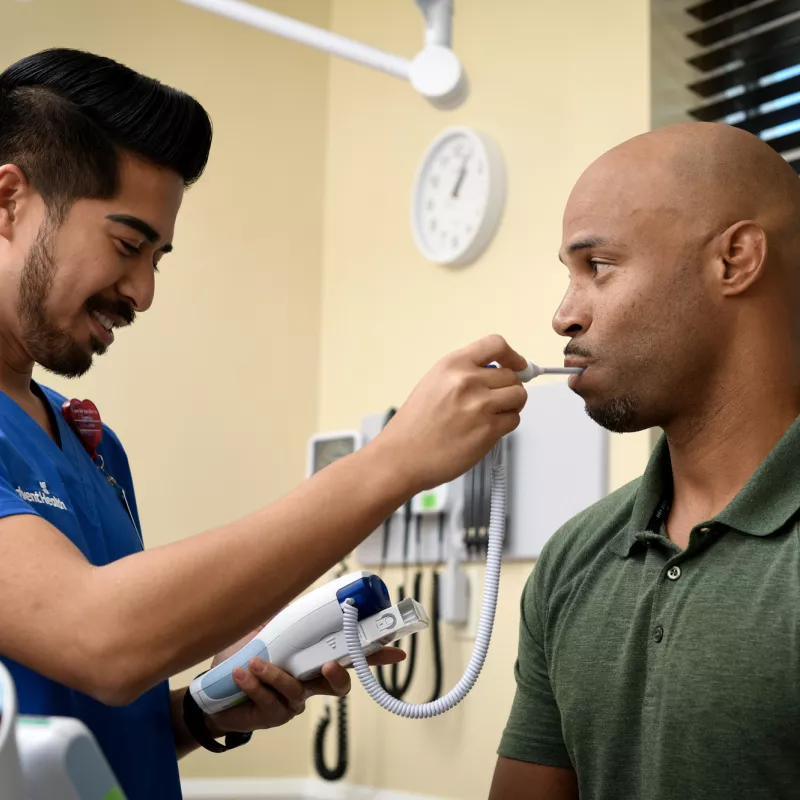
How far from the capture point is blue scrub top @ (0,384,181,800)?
3.62ft

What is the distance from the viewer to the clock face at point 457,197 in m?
2.52

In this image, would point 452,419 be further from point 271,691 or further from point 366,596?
point 271,691

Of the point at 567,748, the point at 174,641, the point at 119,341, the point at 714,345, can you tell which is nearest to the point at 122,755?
the point at 174,641

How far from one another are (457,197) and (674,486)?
1369 mm

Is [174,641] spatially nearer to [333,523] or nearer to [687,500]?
[333,523]

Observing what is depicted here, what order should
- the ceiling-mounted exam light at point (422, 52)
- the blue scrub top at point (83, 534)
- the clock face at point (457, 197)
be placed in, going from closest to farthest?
the blue scrub top at point (83, 534)
the ceiling-mounted exam light at point (422, 52)
the clock face at point (457, 197)

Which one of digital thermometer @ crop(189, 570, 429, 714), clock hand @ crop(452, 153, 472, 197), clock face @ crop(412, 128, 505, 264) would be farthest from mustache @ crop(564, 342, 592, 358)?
clock hand @ crop(452, 153, 472, 197)

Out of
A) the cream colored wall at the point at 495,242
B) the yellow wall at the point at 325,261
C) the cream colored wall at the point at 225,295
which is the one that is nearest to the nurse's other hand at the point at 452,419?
the cream colored wall at the point at 495,242

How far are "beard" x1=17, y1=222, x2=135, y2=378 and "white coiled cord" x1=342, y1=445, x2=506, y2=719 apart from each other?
16.4 inches

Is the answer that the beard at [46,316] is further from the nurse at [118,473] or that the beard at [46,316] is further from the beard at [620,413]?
the beard at [620,413]

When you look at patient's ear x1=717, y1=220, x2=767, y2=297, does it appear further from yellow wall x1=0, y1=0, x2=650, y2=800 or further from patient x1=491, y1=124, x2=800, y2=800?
yellow wall x1=0, y1=0, x2=650, y2=800

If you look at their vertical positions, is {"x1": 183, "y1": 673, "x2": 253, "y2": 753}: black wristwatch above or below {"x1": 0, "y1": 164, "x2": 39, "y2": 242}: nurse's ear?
below

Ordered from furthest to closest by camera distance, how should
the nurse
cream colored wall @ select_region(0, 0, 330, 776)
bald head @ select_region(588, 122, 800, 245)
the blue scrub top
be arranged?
cream colored wall @ select_region(0, 0, 330, 776) < bald head @ select_region(588, 122, 800, 245) < the blue scrub top < the nurse

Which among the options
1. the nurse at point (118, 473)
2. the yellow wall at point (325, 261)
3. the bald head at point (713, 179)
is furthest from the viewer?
the yellow wall at point (325, 261)
